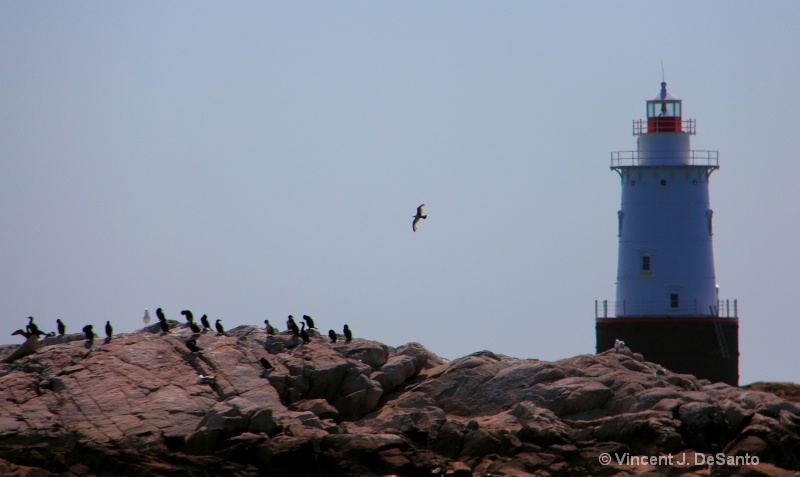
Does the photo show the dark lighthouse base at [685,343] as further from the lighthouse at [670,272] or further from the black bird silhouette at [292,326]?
the black bird silhouette at [292,326]

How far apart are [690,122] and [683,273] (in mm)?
7011

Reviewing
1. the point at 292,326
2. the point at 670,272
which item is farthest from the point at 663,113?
the point at 292,326

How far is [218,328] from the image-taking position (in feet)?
169

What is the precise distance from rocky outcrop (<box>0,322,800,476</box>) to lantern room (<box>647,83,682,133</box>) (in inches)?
870

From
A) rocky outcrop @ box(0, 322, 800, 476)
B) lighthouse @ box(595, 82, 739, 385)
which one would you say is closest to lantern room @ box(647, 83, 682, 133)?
lighthouse @ box(595, 82, 739, 385)

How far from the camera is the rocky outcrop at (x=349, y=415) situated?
143 ft

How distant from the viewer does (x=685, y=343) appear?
6744 cm

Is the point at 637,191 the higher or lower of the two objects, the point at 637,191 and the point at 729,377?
the higher

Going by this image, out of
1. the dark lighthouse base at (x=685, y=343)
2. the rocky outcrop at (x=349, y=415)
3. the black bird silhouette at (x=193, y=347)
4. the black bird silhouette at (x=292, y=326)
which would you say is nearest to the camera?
the rocky outcrop at (x=349, y=415)

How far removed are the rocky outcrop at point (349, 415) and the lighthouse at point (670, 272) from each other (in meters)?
17.2

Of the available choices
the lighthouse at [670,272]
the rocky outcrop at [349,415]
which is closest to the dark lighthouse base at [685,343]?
the lighthouse at [670,272]

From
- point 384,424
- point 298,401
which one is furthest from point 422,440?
point 298,401

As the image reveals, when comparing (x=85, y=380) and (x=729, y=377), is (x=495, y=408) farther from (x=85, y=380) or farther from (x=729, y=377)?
(x=729, y=377)

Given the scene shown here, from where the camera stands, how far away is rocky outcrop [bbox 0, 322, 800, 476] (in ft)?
143
